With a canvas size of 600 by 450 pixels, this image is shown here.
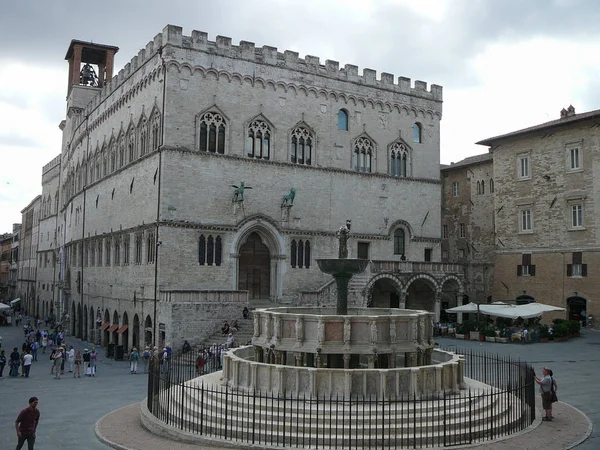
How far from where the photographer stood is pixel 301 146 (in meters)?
38.5

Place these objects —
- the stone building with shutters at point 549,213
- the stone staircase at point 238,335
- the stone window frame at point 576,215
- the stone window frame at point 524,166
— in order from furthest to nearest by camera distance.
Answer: the stone window frame at point 524,166
the stone window frame at point 576,215
the stone building with shutters at point 549,213
the stone staircase at point 238,335

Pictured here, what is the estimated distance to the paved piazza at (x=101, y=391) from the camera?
48.7 ft

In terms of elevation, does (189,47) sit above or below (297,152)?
above

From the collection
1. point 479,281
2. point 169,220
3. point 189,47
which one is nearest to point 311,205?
point 169,220

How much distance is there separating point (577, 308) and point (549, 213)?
248 inches

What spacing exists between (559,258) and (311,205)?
1626 centimetres

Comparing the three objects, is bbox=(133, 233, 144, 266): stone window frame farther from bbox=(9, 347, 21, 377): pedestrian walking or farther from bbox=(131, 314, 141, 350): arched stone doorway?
bbox=(9, 347, 21, 377): pedestrian walking

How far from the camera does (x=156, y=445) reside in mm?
13547

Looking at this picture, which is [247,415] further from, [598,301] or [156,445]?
[598,301]

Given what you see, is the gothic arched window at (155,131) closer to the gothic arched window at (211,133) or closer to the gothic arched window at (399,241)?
the gothic arched window at (211,133)

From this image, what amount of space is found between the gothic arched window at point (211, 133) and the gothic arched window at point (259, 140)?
1658 mm

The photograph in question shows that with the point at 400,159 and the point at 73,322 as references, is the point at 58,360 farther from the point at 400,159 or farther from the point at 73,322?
the point at 400,159

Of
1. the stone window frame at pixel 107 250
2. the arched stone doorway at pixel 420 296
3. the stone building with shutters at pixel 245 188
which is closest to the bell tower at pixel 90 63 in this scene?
the stone building with shutters at pixel 245 188

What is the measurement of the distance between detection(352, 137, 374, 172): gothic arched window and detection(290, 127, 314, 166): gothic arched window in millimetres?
3309
